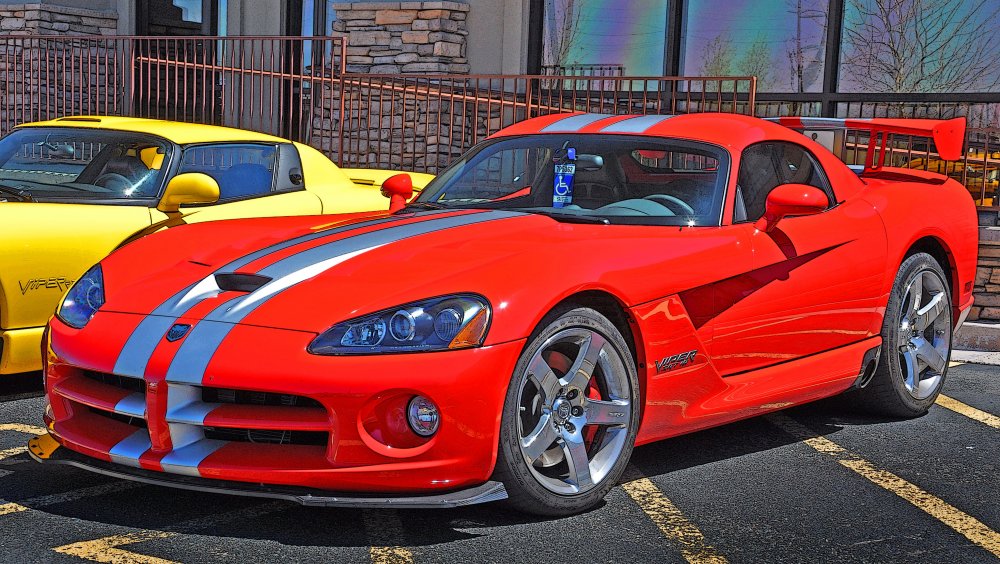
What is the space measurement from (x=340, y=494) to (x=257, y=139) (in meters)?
3.93

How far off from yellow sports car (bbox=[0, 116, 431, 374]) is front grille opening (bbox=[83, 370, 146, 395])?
1565mm

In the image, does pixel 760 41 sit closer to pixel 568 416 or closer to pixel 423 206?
pixel 423 206

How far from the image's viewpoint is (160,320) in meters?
3.98

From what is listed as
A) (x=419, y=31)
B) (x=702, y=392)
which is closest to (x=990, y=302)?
(x=702, y=392)

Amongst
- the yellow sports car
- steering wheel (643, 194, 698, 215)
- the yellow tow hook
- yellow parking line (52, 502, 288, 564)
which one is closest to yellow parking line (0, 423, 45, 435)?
the yellow sports car

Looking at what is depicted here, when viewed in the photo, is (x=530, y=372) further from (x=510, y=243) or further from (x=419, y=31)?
(x=419, y=31)

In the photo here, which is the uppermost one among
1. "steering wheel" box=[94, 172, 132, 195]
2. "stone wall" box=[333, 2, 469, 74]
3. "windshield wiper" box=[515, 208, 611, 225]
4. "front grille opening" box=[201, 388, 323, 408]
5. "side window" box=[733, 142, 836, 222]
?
"stone wall" box=[333, 2, 469, 74]

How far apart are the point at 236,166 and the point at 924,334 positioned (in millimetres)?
3620

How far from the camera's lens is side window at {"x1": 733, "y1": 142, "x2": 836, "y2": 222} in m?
5.11

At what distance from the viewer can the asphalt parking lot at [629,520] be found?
373 cm

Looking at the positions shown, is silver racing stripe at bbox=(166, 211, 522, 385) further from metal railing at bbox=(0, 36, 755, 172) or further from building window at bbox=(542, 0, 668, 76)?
building window at bbox=(542, 0, 668, 76)

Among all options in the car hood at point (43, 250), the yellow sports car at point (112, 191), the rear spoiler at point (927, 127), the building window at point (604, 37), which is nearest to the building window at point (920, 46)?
the building window at point (604, 37)

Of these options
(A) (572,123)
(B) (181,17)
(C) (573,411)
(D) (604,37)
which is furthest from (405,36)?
(C) (573,411)

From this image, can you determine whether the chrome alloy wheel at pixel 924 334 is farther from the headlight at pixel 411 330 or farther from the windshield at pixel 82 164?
the windshield at pixel 82 164
